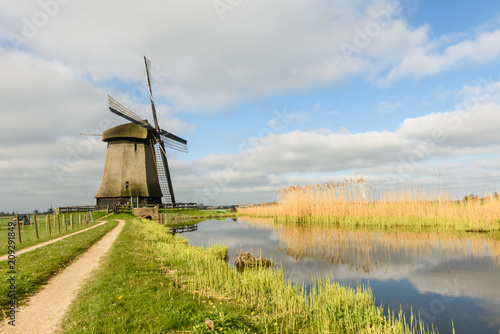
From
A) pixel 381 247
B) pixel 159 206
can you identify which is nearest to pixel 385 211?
pixel 381 247

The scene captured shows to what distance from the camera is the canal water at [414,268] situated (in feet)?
21.8

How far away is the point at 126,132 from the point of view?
124 ft

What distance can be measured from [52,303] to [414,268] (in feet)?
37.1

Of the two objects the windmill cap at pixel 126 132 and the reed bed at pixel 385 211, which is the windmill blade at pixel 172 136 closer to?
the windmill cap at pixel 126 132

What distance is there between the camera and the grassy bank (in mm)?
4812

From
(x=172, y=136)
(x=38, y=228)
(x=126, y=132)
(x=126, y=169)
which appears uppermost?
(x=172, y=136)

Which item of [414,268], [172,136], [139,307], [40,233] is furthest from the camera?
[172,136]

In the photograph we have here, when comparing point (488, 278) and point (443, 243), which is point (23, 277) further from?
point (443, 243)

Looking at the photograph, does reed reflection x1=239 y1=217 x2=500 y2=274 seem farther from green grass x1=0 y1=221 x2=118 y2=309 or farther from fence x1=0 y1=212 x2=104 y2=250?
fence x1=0 y1=212 x2=104 y2=250

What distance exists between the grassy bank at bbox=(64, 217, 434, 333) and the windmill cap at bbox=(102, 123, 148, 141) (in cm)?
3223

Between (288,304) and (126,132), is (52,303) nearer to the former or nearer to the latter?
(288,304)


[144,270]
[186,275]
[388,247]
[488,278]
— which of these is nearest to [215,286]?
[186,275]

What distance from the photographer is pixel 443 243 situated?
534 inches

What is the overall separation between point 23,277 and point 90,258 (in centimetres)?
293
